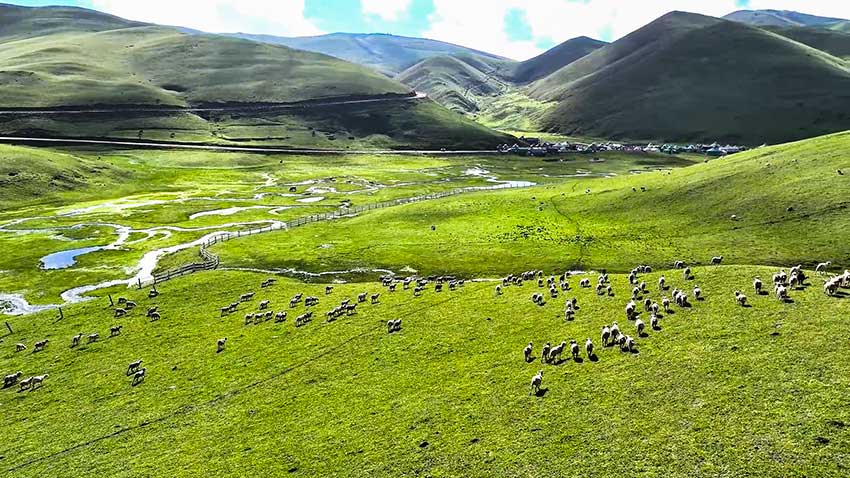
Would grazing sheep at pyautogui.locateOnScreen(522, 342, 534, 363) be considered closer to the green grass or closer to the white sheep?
the green grass

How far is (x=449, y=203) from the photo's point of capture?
119m

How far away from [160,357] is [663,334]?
44.0 m

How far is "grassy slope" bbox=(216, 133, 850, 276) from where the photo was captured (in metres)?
72.4

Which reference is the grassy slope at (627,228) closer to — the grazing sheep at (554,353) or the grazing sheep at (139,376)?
the grazing sheep at (139,376)

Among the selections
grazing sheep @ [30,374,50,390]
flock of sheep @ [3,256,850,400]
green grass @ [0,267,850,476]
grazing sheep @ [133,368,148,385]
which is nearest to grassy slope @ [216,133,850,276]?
flock of sheep @ [3,256,850,400]

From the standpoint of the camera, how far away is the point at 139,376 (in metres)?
44.6

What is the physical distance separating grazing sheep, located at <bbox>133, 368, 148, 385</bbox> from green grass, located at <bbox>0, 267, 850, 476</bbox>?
747 millimetres

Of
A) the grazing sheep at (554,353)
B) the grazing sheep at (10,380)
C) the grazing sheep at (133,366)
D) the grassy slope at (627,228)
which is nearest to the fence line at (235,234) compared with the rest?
the grassy slope at (627,228)

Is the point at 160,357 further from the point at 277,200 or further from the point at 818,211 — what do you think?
the point at 277,200

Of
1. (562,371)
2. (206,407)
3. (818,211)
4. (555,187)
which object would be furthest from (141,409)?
(555,187)

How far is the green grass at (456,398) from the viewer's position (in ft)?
84.8

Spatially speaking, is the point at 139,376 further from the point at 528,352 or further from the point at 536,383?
the point at 536,383

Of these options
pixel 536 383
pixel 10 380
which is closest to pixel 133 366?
pixel 10 380

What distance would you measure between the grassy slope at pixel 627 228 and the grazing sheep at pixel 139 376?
37.8 metres
